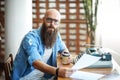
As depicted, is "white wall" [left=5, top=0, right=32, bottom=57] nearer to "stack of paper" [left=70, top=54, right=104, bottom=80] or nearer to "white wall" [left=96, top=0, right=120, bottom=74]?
"white wall" [left=96, top=0, right=120, bottom=74]

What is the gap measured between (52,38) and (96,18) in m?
1.39

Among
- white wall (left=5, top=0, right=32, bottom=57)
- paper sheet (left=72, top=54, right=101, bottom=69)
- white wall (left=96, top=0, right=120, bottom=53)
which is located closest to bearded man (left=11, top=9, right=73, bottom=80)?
paper sheet (left=72, top=54, right=101, bottom=69)

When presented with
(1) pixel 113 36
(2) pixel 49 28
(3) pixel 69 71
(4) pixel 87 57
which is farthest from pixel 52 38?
(1) pixel 113 36

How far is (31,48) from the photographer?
1.83 m

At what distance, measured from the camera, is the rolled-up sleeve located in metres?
1.74

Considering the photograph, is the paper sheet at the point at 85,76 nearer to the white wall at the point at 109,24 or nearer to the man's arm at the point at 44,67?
the man's arm at the point at 44,67

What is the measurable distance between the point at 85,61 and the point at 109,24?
5.84ft

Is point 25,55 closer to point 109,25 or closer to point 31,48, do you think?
point 31,48

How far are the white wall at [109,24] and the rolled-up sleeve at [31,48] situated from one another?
1.74m

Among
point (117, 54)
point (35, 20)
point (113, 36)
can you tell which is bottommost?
point (117, 54)

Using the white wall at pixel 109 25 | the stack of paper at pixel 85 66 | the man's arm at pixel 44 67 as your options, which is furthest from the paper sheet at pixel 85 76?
the white wall at pixel 109 25

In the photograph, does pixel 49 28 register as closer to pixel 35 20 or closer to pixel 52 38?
pixel 52 38

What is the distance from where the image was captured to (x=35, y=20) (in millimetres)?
3836

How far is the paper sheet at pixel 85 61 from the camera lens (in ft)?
5.88
